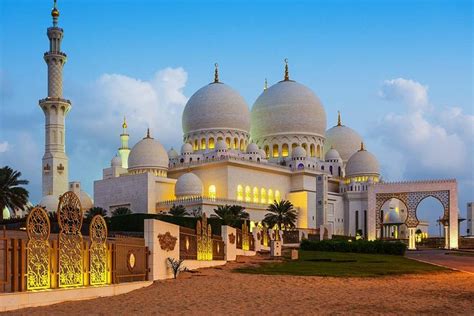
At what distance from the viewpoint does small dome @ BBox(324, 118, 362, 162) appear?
78.8m

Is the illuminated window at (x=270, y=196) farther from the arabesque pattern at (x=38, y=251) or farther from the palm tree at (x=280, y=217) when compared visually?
the arabesque pattern at (x=38, y=251)

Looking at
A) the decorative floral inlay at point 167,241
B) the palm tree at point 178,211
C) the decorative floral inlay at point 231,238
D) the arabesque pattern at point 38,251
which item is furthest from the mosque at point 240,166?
the arabesque pattern at point 38,251

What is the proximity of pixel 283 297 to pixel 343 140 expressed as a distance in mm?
66881

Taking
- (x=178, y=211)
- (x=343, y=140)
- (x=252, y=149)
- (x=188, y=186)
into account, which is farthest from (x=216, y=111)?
(x=343, y=140)

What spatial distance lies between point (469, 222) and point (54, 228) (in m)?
56.8

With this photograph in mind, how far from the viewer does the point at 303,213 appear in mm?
62969

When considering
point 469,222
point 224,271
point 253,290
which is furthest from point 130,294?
point 469,222

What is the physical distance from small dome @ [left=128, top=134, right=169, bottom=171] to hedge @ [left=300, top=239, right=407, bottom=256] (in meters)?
25.8

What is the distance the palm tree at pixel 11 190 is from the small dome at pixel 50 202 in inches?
359

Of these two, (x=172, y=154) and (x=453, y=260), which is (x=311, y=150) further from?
(x=453, y=260)

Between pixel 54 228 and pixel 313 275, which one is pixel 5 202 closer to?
pixel 54 228

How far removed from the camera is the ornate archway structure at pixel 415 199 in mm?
50900

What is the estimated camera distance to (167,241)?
60.4 feet

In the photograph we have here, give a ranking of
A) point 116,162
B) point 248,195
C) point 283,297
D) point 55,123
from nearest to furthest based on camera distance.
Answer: point 283,297
point 55,123
point 248,195
point 116,162
